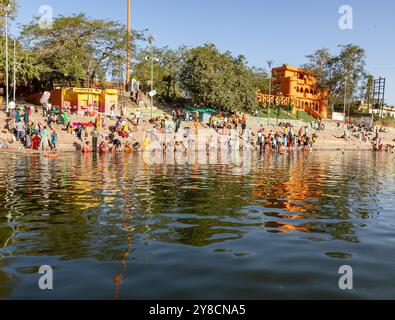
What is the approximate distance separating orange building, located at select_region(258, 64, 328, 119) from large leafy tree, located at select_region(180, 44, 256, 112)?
1275cm

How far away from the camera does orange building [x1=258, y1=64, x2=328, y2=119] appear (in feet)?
233

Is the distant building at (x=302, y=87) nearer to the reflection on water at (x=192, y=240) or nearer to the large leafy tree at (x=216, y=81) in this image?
the large leafy tree at (x=216, y=81)

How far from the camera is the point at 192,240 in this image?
6254 mm

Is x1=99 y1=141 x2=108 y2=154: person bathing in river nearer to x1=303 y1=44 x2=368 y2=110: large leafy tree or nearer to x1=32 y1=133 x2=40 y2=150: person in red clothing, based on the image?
x1=32 y1=133 x2=40 y2=150: person in red clothing

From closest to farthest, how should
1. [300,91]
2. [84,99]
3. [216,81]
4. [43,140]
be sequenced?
[43,140], [84,99], [216,81], [300,91]

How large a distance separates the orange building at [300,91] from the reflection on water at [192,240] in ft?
197

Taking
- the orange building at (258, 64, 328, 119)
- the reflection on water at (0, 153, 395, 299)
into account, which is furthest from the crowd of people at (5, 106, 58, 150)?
the orange building at (258, 64, 328, 119)

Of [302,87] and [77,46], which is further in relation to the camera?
[302,87]

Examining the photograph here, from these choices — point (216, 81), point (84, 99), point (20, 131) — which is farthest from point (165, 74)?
point (20, 131)

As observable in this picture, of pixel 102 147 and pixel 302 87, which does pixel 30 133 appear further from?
pixel 302 87

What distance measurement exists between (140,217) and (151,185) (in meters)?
4.50

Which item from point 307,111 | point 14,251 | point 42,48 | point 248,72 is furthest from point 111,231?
point 307,111

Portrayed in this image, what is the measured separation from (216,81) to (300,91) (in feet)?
85.8
